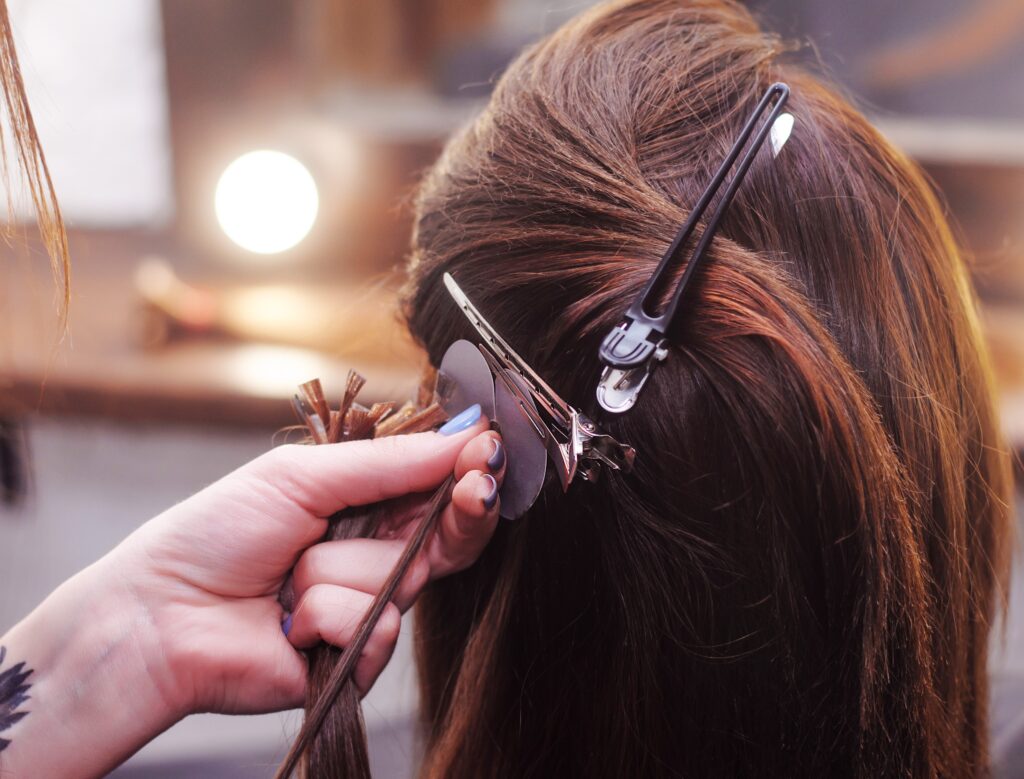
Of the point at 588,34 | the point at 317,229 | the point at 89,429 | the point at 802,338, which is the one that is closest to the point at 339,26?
the point at 317,229

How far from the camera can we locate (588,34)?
0.53 metres

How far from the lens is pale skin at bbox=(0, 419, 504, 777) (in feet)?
1.55

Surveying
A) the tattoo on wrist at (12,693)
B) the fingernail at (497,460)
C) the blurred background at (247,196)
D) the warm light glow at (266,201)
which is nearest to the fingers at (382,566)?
the fingernail at (497,460)

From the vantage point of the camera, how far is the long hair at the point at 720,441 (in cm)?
42

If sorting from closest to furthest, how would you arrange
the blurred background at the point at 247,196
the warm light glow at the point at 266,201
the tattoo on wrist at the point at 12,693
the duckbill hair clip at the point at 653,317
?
1. the duckbill hair clip at the point at 653,317
2. the tattoo on wrist at the point at 12,693
3. the blurred background at the point at 247,196
4. the warm light glow at the point at 266,201

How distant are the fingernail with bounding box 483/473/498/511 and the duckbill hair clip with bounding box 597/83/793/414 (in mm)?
74

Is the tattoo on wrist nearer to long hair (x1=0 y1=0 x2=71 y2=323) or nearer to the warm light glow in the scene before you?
long hair (x1=0 y1=0 x2=71 y2=323)

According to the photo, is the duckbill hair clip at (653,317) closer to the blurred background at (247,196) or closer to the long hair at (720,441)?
the long hair at (720,441)

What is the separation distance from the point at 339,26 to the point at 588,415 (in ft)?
4.44

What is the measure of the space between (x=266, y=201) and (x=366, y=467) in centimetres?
123

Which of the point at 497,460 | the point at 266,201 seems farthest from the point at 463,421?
the point at 266,201

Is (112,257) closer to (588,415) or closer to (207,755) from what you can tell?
(207,755)

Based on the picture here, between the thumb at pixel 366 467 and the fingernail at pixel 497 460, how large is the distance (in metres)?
0.02

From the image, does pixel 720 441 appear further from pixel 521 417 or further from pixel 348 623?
pixel 348 623
